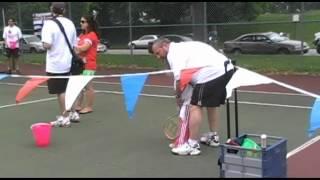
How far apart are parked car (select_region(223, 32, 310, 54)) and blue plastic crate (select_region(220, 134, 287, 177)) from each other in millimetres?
13703

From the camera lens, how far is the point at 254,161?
5.09 m

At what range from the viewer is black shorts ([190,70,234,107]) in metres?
6.68

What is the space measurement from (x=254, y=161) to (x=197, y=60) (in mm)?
1836

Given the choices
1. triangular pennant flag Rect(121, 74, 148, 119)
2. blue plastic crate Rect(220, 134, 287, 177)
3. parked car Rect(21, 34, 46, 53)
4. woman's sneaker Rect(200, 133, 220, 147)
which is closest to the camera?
blue plastic crate Rect(220, 134, 287, 177)

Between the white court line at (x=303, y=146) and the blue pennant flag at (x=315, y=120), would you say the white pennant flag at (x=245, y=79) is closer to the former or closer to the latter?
the blue pennant flag at (x=315, y=120)

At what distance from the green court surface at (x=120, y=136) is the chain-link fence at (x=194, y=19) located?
294 inches

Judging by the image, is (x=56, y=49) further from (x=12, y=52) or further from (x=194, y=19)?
(x=194, y=19)

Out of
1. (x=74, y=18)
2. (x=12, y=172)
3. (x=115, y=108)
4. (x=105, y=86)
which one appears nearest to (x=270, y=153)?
(x=12, y=172)

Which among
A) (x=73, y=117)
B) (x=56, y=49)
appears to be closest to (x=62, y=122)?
(x=73, y=117)

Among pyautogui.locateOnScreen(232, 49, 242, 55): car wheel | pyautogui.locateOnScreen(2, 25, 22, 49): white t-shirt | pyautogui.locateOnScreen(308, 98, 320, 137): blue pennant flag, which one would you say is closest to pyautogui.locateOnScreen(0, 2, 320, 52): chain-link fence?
pyautogui.locateOnScreen(232, 49, 242, 55): car wheel

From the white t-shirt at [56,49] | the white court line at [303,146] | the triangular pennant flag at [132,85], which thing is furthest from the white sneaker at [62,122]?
the white court line at [303,146]

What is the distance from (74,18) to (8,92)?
1113 cm

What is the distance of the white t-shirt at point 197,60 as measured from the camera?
21.5 ft

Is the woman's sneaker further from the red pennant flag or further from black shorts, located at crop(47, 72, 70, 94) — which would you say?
black shorts, located at crop(47, 72, 70, 94)
